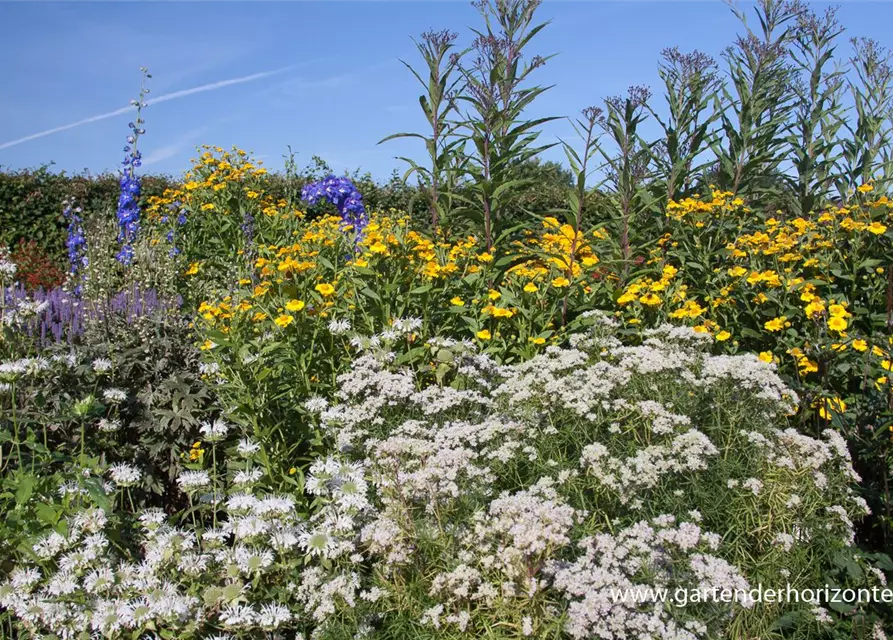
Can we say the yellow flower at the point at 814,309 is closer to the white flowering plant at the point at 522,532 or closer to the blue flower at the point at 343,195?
the white flowering plant at the point at 522,532

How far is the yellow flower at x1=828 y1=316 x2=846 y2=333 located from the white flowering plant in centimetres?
96

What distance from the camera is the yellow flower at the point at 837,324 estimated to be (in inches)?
164

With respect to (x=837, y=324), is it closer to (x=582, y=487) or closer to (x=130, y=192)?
(x=582, y=487)

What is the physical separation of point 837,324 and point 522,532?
278cm

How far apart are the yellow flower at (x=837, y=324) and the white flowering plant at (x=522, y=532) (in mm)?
957

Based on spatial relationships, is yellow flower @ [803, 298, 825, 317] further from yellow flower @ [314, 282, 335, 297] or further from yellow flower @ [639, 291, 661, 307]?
yellow flower @ [314, 282, 335, 297]

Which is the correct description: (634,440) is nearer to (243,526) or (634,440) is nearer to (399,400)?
(399,400)

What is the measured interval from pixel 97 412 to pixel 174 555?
106 cm

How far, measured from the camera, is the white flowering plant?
2434 millimetres

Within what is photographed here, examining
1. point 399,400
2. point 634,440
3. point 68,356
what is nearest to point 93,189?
point 68,356

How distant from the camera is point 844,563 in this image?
2.95 meters

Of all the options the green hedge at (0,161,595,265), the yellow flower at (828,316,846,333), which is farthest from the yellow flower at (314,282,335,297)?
the green hedge at (0,161,595,265)

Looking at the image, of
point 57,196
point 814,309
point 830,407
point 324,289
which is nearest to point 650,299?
point 814,309

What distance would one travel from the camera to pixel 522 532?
91.4 inches
